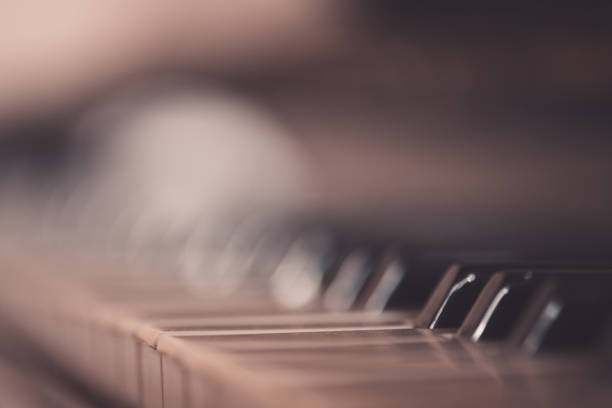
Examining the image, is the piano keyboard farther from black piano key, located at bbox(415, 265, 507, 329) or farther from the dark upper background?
the dark upper background

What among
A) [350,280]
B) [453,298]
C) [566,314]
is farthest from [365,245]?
[566,314]

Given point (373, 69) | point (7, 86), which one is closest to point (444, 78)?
point (373, 69)

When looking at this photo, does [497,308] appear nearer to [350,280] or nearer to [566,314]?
[566,314]

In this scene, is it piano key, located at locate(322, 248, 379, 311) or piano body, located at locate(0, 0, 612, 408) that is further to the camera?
piano key, located at locate(322, 248, 379, 311)

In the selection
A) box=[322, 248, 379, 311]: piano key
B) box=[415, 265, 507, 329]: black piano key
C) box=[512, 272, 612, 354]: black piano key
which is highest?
box=[512, 272, 612, 354]: black piano key

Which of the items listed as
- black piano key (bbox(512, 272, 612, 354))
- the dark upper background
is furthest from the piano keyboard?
the dark upper background

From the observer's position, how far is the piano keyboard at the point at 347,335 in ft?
1.52

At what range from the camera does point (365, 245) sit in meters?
1.13

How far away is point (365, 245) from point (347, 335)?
48 centimetres

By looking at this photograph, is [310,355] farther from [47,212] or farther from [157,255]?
[47,212]

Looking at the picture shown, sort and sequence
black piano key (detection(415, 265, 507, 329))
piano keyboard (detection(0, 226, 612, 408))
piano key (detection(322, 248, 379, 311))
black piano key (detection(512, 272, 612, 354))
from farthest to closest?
1. piano key (detection(322, 248, 379, 311))
2. black piano key (detection(415, 265, 507, 329))
3. black piano key (detection(512, 272, 612, 354))
4. piano keyboard (detection(0, 226, 612, 408))

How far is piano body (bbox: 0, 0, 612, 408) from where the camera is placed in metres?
0.54

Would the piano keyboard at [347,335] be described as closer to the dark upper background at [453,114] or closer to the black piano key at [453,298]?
the black piano key at [453,298]

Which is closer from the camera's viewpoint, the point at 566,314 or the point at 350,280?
the point at 566,314
